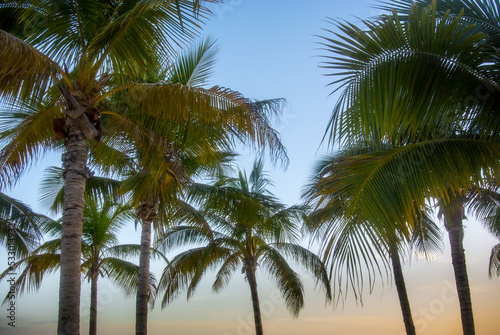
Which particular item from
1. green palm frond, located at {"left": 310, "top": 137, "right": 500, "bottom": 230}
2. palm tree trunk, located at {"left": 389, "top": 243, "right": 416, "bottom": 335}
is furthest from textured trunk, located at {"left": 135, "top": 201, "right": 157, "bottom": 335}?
green palm frond, located at {"left": 310, "top": 137, "right": 500, "bottom": 230}

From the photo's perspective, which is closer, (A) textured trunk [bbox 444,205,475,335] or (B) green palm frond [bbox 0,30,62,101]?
(B) green palm frond [bbox 0,30,62,101]

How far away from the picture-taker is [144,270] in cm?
1169

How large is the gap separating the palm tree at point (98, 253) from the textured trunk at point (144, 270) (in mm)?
4568

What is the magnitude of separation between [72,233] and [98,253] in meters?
11.5

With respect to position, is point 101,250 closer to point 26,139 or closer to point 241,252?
point 241,252

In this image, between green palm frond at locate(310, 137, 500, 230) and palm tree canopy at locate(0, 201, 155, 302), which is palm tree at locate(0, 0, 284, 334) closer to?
green palm frond at locate(310, 137, 500, 230)

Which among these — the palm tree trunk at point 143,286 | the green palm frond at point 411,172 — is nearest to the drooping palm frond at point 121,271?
the palm tree trunk at point 143,286

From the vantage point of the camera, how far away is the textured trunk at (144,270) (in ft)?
36.9

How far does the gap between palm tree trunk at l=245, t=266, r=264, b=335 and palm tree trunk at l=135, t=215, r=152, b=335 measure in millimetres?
5448

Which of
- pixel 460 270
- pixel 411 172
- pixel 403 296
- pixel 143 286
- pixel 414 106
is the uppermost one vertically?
pixel 414 106

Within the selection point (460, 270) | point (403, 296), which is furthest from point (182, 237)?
point (460, 270)

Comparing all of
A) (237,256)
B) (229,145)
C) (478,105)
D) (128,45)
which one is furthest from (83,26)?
(237,256)

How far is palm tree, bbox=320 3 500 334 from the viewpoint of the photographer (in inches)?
170

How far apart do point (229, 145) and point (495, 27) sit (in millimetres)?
5274
